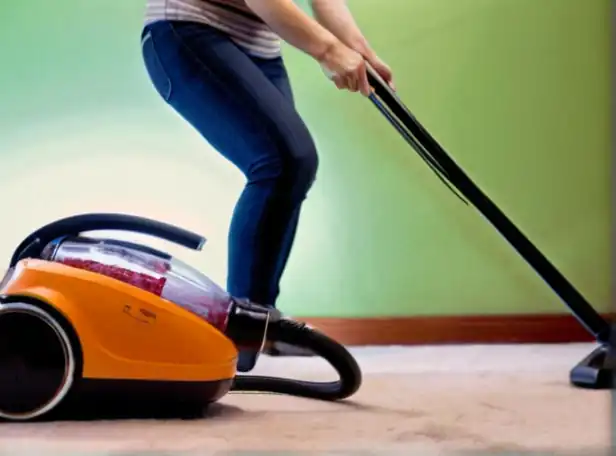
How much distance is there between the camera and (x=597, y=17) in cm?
170

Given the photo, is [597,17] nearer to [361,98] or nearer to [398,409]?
[361,98]

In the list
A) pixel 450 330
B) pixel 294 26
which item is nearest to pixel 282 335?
pixel 294 26

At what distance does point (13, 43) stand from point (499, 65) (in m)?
1.00

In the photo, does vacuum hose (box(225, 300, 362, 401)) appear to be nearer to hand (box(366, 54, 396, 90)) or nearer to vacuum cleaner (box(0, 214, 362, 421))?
vacuum cleaner (box(0, 214, 362, 421))

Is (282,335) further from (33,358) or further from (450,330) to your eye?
(450,330)

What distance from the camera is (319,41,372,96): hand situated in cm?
107

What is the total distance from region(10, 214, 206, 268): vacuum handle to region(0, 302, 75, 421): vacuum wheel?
11 cm

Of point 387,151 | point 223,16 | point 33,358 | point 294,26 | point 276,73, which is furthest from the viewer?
point 387,151

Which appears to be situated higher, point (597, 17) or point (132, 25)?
point (132, 25)

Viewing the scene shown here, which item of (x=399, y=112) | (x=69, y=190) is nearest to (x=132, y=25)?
(x=69, y=190)

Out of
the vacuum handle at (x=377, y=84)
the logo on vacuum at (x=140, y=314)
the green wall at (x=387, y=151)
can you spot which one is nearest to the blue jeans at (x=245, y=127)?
the vacuum handle at (x=377, y=84)

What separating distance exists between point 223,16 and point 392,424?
62 centimetres

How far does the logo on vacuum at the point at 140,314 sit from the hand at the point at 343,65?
1.31 feet

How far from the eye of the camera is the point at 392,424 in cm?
95
